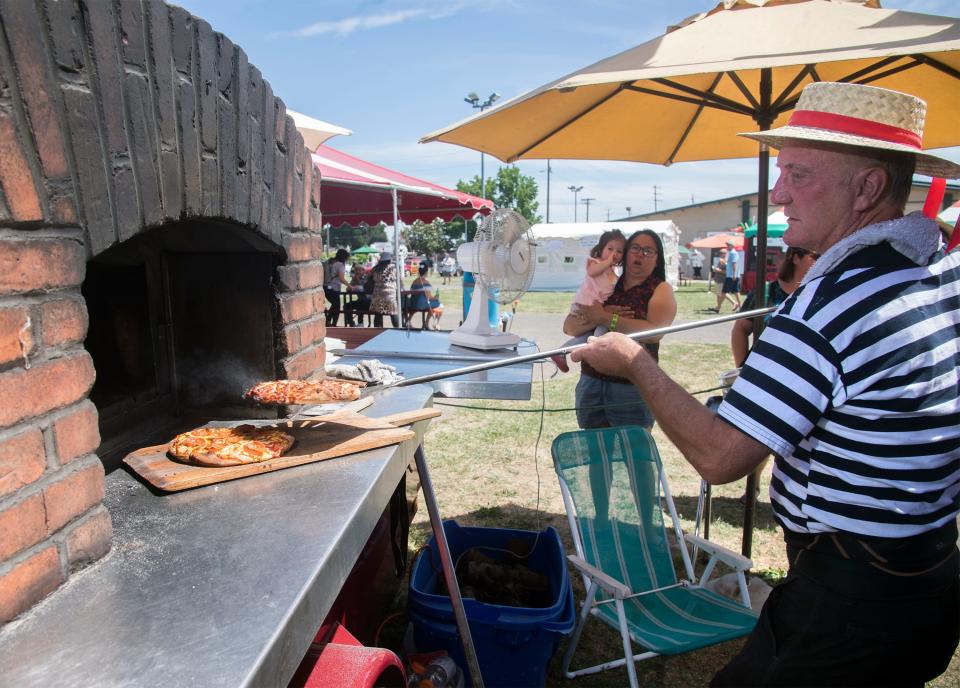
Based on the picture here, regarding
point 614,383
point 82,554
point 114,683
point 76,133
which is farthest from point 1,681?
point 614,383

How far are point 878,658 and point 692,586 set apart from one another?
171cm

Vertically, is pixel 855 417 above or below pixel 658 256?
below

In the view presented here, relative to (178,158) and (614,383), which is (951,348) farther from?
(614,383)

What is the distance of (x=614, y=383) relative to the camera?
397 centimetres

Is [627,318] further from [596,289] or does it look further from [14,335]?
[14,335]

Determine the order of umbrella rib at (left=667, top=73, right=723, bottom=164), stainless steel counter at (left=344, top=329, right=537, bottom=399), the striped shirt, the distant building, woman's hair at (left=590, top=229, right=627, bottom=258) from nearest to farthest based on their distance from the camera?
the striped shirt, stainless steel counter at (left=344, top=329, right=537, bottom=399), woman's hair at (left=590, top=229, right=627, bottom=258), umbrella rib at (left=667, top=73, right=723, bottom=164), the distant building

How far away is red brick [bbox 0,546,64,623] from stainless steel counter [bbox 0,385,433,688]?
0.02m

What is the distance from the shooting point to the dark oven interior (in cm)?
213

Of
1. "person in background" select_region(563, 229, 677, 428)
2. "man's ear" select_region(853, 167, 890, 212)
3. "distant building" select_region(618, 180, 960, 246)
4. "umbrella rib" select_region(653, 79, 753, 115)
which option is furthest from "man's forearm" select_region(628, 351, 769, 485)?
"distant building" select_region(618, 180, 960, 246)

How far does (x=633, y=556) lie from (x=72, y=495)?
2825 millimetres

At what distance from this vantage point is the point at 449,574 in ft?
8.09

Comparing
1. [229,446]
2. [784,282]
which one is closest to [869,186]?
[229,446]

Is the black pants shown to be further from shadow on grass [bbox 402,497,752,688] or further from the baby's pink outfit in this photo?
the baby's pink outfit

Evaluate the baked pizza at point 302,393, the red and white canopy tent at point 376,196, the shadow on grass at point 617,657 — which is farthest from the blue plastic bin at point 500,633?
the red and white canopy tent at point 376,196
